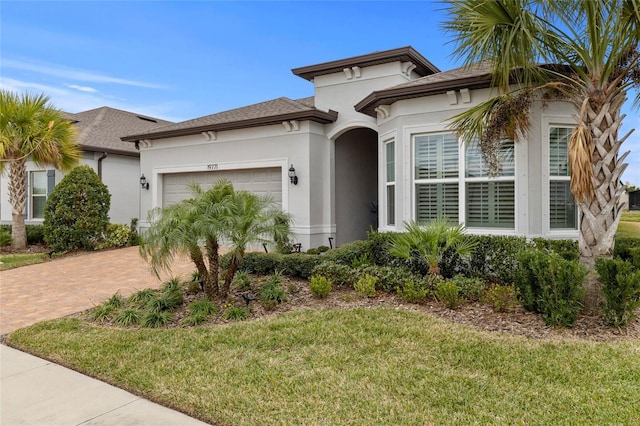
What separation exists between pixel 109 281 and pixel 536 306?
8.00 meters

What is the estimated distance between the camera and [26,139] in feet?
41.0

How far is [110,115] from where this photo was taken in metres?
18.9

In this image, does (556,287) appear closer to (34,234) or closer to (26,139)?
(26,139)

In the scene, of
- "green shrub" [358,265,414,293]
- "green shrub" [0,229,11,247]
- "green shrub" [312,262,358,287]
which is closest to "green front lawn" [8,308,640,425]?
"green shrub" [358,265,414,293]

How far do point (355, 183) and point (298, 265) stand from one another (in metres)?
5.98

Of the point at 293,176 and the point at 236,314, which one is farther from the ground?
the point at 293,176

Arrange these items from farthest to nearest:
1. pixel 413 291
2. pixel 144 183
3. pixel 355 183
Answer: pixel 144 183 < pixel 355 183 < pixel 413 291


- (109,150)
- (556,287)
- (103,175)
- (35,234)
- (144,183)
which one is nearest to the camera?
(556,287)

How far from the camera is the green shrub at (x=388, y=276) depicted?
A: 21.1ft

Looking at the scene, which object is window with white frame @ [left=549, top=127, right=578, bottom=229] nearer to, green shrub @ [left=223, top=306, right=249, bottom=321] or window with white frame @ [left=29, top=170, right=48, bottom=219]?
green shrub @ [left=223, top=306, right=249, bottom=321]

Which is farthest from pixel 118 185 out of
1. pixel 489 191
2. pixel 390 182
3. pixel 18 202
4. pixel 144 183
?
pixel 489 191

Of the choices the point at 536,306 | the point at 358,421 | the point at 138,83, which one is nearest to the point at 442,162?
the point at 536,306

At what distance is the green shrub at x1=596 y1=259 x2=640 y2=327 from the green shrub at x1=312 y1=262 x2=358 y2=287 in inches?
135

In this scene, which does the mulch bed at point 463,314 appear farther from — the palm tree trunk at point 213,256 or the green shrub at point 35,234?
the green shrub at point 35,234
